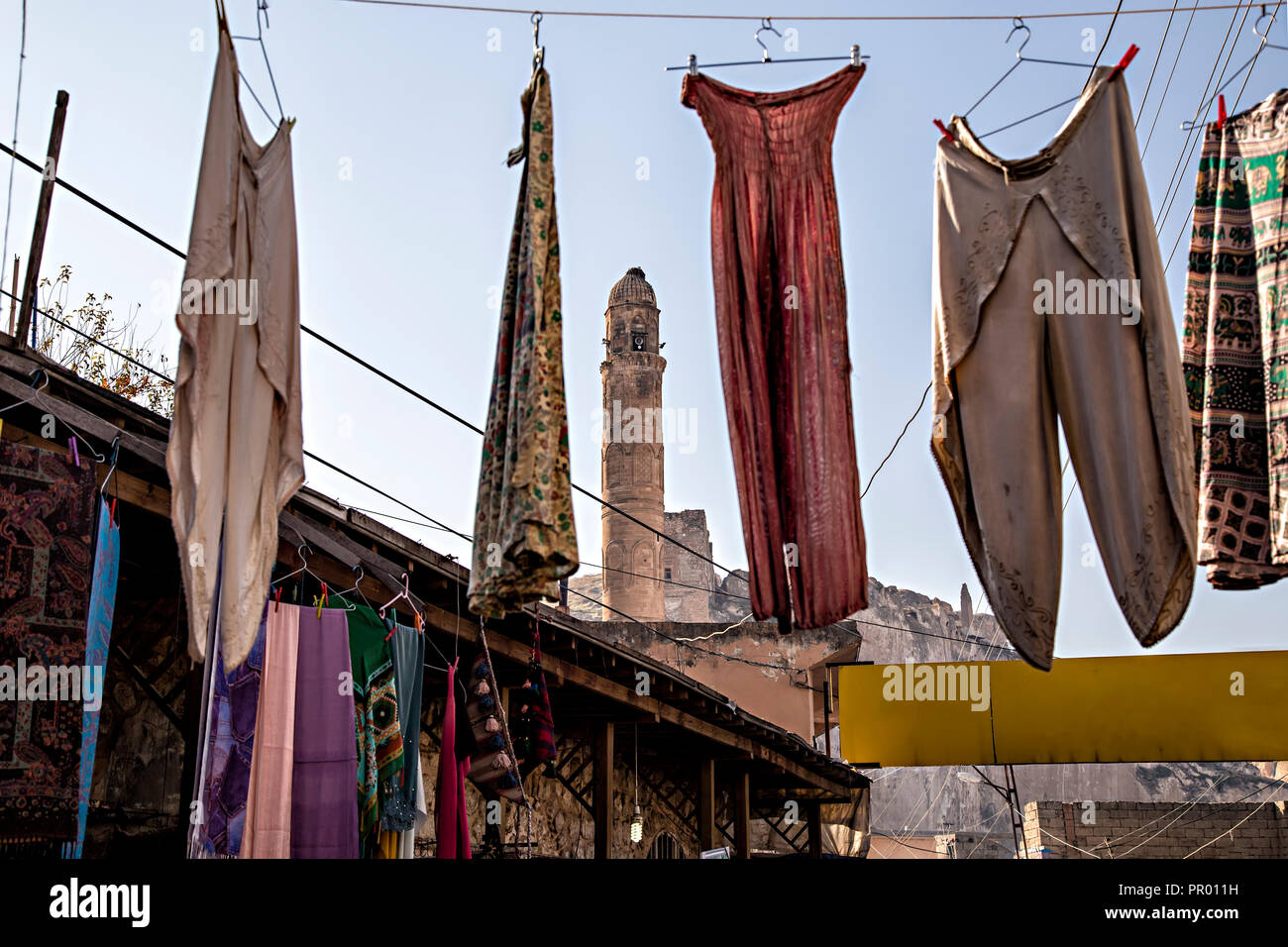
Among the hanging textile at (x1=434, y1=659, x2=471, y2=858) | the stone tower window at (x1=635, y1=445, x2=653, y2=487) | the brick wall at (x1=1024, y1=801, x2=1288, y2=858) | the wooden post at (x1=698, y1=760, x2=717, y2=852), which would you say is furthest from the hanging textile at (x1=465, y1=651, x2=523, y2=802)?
the stone tower window at (x1=635, y1=445, x2=653, y2=487)

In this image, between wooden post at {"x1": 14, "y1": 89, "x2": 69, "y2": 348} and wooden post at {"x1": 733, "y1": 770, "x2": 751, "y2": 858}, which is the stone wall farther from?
wooden post at {"x1": 14, "y1": 89, "x2": 69, "y2": 348}

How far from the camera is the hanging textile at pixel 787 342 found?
3.87 m

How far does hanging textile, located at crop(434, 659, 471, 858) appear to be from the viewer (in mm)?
6363

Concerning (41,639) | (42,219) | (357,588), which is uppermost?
(42,219)

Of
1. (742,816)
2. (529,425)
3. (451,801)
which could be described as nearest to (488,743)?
(451,801)

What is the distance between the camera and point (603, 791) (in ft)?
33.9

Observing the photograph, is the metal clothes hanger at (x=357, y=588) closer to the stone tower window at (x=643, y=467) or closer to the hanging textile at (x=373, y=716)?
the hanging textile at (x=373, y=716)

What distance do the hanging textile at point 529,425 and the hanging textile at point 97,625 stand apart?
1.92 meters

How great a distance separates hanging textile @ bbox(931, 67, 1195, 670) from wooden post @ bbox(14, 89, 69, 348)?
4160 mm

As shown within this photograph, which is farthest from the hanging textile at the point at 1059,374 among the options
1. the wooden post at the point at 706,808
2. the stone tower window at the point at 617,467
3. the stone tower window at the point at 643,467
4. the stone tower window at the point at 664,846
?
the stone tower window at the point at 617,467

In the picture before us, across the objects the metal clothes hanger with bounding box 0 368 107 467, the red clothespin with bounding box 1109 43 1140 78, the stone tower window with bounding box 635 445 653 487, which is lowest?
the metal clothes hanger with bounding box 0 368 107 467

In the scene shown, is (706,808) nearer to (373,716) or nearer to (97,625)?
(373,716)

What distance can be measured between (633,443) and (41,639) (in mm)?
34306
